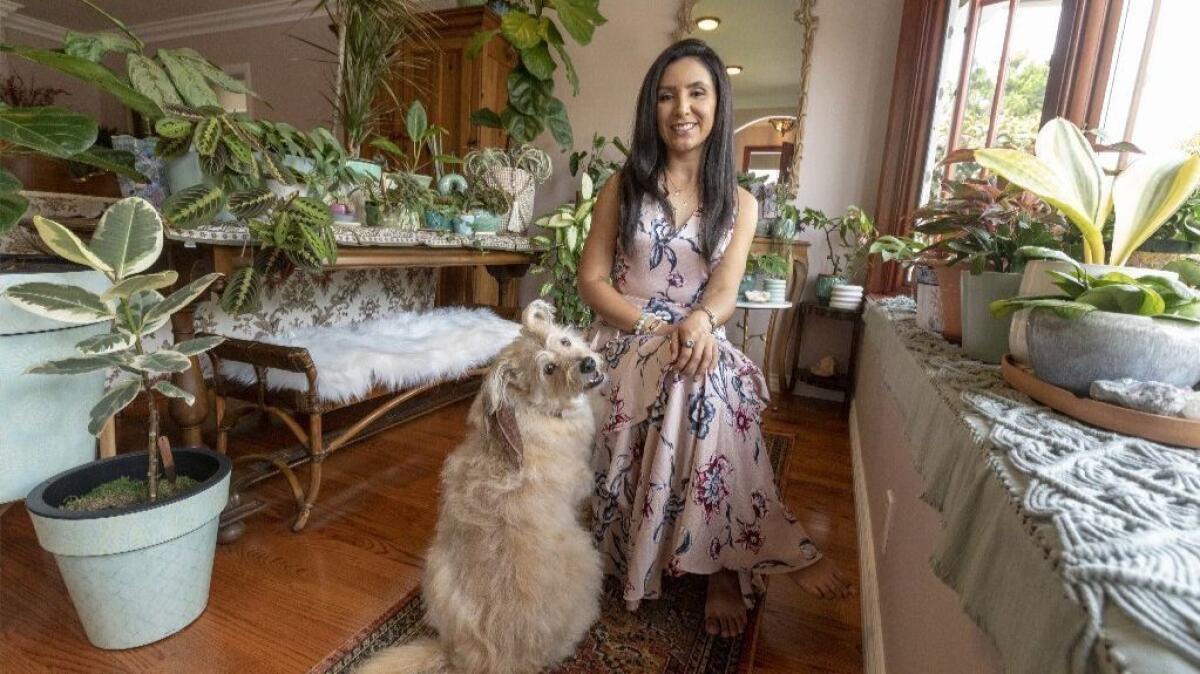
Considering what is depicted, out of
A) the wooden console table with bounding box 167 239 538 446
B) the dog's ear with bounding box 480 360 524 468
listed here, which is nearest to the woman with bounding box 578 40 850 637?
the dog's ear with bounding box 480 360 524 468

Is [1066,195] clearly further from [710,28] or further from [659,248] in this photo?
[710,28]

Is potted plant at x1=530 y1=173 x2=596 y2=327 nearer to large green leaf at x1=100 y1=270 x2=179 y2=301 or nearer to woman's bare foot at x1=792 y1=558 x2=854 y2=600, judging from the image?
woman's bare foot at x1=792 y1=558 x2=854 y2=600

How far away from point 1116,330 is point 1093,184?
303 millimetres

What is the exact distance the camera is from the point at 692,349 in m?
1.11

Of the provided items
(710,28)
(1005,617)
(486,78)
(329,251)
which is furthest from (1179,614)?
(486,78)

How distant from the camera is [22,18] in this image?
17.9ft

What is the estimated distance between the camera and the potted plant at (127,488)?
2.96 ft

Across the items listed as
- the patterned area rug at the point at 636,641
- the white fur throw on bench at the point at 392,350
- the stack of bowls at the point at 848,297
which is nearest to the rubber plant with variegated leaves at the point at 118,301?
the white fur throw on bench at the point at 392,350

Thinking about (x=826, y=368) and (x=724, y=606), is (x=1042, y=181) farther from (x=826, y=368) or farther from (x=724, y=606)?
(x=826, y=368)

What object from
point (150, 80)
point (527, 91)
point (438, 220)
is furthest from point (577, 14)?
point (150, 80)

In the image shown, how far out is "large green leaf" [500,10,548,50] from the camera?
2814mm

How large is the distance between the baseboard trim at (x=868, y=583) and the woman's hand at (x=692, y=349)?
0.65 metres

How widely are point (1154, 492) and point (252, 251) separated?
1.70 meters

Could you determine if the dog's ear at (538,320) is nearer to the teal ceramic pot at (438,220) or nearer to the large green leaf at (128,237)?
the large green leaf at (128,237)
